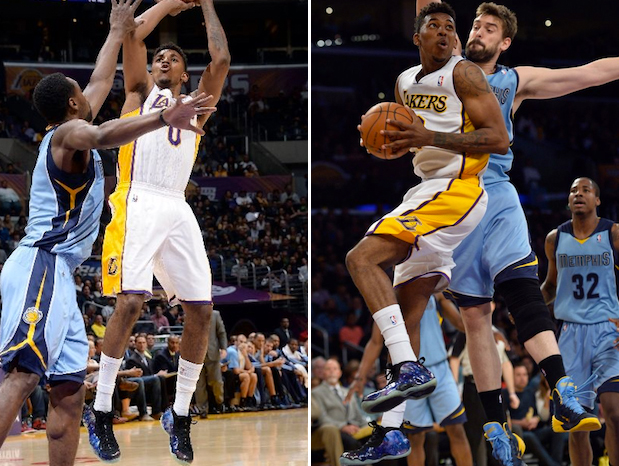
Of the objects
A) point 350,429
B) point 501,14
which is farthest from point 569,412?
point 350,429

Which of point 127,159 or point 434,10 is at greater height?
point 434,10

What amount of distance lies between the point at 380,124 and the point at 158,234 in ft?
5.12

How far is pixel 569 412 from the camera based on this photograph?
16.5ft

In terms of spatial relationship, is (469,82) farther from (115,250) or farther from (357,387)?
(357,387)

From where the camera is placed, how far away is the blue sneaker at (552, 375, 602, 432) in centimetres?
495

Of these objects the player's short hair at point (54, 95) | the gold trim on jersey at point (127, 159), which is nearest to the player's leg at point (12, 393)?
the player's short hair at point (54, 95)

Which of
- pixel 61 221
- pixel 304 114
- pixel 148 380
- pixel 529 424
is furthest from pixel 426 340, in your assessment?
pixel 304 114

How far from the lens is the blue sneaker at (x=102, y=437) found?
5027mm

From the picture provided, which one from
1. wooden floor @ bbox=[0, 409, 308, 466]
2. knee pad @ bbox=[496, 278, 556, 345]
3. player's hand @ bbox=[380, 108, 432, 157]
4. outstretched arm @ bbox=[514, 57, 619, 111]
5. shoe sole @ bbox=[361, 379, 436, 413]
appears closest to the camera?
shoe sole @ bbox=[361, 379, 436, 413]

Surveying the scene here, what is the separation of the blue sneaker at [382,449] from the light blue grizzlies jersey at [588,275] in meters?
2.96

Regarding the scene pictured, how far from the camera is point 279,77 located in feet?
71.5

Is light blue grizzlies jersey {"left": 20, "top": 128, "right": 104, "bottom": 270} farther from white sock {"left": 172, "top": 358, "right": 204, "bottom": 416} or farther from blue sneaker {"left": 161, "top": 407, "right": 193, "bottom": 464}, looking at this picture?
blue sneaker {"left": 161, "top": 407, "right": 193, "bottom": 464}

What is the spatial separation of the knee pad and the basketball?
1.33m

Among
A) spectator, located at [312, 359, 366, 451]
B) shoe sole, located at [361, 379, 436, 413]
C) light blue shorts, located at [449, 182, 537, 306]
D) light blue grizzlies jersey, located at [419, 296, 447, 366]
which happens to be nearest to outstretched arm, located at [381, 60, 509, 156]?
light blue shorts, located at [449, 182, 537, 306]
